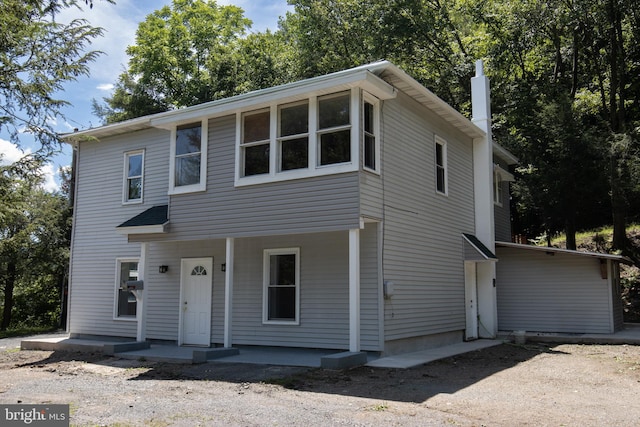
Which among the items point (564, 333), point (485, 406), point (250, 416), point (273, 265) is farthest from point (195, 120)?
point (564, 333)

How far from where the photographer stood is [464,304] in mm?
14617

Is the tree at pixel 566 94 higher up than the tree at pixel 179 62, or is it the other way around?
the tree at pixel 179 62

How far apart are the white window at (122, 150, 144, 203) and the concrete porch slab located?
8327 millimetres

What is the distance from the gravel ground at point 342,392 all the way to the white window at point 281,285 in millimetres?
2167

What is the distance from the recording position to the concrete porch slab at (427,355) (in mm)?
9719

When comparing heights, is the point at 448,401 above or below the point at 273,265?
below

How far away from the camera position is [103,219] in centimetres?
1527

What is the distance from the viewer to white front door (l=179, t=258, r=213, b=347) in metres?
13.1

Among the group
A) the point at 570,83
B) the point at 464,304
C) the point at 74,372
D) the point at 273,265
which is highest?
the point at 570,83

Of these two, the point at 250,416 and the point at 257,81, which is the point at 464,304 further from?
the point at 257,81

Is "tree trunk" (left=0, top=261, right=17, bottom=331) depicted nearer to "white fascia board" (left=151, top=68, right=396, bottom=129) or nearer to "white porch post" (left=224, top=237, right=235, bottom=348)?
"white fascia board" (left=151, top=68, right=396, bottom=129)

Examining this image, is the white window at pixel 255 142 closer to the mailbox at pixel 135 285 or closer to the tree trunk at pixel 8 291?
the mailbox at pixel 135 285

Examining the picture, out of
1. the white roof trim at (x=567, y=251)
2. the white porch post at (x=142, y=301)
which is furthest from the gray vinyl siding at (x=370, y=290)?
the white roof trim at (x=567, y=251)

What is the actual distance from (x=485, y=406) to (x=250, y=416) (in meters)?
2.96
